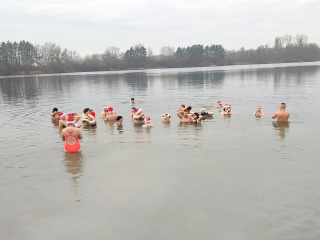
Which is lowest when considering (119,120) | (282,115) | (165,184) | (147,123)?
(165,184)

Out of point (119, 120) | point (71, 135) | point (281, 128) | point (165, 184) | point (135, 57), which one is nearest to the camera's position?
point (165, 184)

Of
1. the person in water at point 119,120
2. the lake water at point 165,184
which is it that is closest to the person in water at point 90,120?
the person in water at point 119,120

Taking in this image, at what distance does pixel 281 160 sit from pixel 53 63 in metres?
131

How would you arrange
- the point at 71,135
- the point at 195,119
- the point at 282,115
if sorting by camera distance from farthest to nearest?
1. the point at 195,119
2. the point at 282,115
3. the point at 71,135

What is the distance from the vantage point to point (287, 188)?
26.3 ft

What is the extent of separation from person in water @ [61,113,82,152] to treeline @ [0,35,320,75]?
11827 centimetres

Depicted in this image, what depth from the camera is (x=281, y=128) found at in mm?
15031

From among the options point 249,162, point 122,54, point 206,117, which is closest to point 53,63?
point 122,54

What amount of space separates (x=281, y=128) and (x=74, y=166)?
34.0ft

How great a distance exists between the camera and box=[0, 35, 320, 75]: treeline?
122812mm

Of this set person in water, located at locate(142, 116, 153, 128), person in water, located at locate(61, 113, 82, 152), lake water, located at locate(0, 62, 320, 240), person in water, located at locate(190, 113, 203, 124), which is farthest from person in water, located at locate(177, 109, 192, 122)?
person in water, located at locate(61, 113, 82, 152)

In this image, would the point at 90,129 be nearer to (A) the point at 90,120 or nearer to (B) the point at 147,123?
(A) the point at 90,120

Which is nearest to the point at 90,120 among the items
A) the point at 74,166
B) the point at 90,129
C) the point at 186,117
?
the point at 90,129

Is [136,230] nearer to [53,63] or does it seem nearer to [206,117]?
[206,117]
